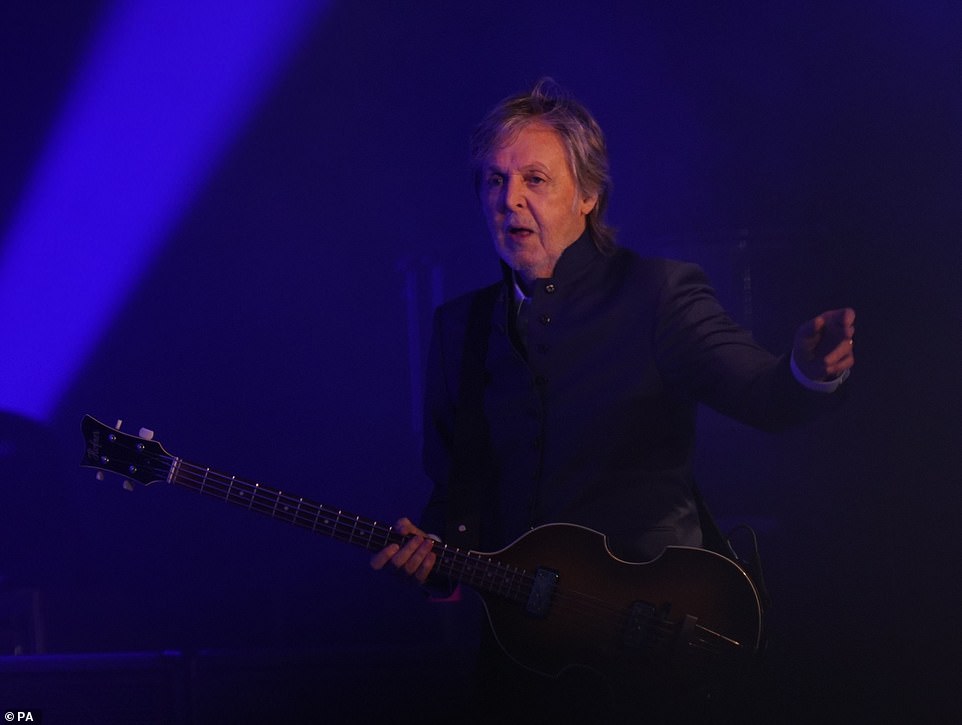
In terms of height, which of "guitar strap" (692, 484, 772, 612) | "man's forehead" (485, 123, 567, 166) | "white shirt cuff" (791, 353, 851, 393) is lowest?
"guitar strap" (692, 484, 772, 612)

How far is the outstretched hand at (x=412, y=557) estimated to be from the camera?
2.73 metres

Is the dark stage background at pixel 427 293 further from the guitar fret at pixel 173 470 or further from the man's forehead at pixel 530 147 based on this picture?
the man's forehead at pixel 530 147

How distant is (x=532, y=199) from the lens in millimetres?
2871

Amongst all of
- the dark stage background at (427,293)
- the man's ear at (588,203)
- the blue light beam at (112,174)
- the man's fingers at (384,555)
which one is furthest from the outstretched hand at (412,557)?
the blue light beam at (112,174)

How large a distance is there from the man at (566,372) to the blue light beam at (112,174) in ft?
11.5

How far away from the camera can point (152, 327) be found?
6.35 meters

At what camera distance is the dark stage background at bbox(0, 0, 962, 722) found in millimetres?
5020

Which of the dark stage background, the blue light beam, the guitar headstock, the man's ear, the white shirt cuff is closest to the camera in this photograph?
the white shirt cuff

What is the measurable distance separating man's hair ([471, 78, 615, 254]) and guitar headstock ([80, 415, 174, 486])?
1247mm

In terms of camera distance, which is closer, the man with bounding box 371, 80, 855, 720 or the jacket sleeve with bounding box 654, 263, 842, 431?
the jacket sleeve with bounding box 654, 263, 842, 431

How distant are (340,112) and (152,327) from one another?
194 centimetres

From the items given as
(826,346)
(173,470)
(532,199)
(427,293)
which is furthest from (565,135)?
(427,293)

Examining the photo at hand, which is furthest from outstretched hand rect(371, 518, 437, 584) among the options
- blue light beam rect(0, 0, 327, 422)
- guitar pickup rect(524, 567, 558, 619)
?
blue light beam rect(0, 0, 327, 422)

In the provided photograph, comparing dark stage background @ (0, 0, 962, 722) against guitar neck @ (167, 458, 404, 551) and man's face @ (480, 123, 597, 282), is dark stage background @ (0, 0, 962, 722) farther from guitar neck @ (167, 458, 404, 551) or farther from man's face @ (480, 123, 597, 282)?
man's face @ (480, 123, 597, 282)
